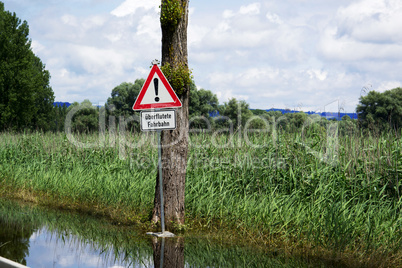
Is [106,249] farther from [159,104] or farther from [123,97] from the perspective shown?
[123,97]

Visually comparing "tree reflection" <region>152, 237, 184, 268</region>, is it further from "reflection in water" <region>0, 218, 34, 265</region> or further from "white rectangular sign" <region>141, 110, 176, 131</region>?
"white rectangular sign" <region>141, 110, 176, 131</region>

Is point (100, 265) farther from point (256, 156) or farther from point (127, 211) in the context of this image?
point (256, 156)

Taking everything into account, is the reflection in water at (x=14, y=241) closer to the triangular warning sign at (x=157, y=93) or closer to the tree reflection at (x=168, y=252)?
the tree reflection at (x=168, y=252)

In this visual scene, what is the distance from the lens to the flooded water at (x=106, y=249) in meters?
6.52

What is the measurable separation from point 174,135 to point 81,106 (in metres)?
72.7

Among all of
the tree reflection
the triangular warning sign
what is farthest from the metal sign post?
the tree reflection

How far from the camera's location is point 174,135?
920 centimetres

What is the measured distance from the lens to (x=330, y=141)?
10.4 metres

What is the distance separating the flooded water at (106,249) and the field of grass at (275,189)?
80 centimetres

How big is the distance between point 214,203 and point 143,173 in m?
3.47

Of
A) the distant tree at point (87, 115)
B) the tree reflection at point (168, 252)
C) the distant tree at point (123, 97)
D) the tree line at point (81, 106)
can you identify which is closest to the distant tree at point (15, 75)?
the tree line at point (81, 106)

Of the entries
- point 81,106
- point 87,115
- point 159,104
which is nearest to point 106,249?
point 159,104

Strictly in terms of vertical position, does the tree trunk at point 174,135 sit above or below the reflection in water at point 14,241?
above

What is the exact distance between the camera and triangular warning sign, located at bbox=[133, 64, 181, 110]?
8.70 m
